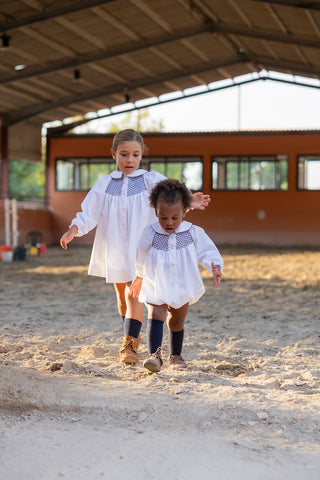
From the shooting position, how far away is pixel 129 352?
3250mm

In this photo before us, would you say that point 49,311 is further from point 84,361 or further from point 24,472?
point 24,472

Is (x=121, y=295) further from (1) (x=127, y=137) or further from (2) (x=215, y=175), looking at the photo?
(2) (x=215, y=175)

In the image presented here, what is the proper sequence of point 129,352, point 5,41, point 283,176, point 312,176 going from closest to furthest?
point 129,352 → point 5,41 → point 312,176 → point 283,176

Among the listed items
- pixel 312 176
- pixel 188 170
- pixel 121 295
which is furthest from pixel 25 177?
pixel 121 295

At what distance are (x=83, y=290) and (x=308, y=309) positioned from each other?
9.18 feet

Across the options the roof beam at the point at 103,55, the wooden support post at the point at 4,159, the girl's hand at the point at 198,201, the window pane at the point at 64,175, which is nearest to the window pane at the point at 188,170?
the window pane at the point at 64,175

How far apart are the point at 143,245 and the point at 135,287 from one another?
0.96ft

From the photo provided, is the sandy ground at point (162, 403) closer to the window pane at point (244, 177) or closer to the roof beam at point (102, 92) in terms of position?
the roof beam at point (102, 92)

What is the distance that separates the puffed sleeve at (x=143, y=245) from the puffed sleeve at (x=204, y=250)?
23 cm

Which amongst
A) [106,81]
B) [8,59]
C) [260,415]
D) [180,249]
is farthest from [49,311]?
[106,81]

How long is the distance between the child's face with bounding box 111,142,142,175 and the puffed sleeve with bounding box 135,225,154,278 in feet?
1.54

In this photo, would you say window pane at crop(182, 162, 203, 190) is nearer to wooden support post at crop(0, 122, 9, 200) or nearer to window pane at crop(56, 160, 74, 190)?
window pane at crop(56, 160, 74, 190)

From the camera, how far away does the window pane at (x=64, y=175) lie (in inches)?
717

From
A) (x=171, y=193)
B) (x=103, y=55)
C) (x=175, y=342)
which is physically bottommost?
(x=175, y=342)
